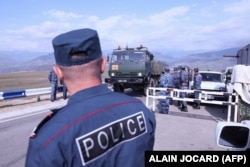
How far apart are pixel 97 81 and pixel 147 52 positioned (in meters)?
17.1

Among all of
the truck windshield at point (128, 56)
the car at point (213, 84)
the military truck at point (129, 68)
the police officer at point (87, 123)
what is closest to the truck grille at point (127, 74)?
the military truck at point (129, 68)

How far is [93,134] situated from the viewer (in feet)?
5.14

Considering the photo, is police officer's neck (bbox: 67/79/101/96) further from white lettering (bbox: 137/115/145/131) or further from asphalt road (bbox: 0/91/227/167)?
asphalt road (bbox: 0/91/227/167)

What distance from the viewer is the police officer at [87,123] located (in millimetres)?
1493

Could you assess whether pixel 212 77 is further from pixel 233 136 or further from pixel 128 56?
pixel 233 136

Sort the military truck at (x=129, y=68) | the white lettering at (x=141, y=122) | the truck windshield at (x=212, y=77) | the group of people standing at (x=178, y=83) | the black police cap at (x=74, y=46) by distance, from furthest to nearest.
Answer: the military truck at (x=129, y=68) → the truck windshield at (x=212, y=77) → the group of people standing at (x=178, y=83) → the white lettering at (x=141, y=122) → the black police cap at (x=74, y=46)

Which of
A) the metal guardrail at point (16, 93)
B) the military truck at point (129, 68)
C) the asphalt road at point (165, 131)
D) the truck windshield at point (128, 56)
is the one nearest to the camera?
the asphalt road at point (165, 131)

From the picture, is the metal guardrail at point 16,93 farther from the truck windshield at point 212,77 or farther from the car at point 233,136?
the car at point 233,136

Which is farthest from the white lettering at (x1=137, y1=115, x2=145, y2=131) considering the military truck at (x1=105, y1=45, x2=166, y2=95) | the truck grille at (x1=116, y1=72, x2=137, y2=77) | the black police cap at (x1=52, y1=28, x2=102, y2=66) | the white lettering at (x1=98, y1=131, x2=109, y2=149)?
the truck grille at (x1=116, y1=72, x2=137, y2=77)

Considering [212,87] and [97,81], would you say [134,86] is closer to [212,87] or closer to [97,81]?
[212,87]

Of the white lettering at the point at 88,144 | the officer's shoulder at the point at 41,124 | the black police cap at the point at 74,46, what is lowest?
the white lettering at the point at 88,144

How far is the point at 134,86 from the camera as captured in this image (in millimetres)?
18438

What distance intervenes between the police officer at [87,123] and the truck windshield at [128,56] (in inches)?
646

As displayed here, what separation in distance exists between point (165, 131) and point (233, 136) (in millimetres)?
6109
